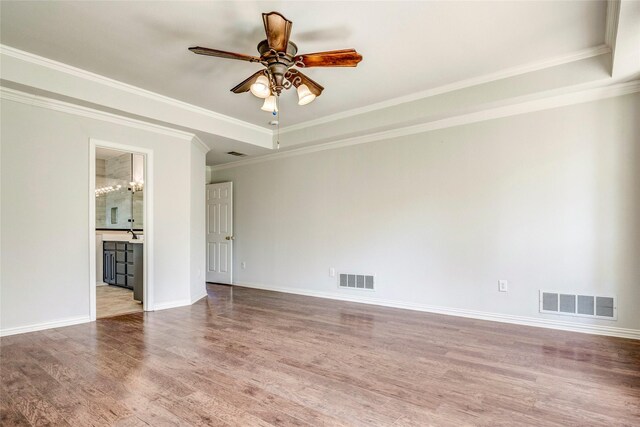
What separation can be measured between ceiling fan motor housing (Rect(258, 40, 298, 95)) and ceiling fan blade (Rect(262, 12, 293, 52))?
0.07 metres

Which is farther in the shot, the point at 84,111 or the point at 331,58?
the point at 84,111

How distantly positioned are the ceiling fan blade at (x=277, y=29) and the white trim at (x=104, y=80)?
88.1 inches

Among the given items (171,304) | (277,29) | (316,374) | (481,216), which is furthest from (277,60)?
(171,304)

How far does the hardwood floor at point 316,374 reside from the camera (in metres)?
1.98

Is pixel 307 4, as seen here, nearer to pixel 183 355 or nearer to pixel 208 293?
pixel 183 355

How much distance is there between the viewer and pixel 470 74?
3.63 m

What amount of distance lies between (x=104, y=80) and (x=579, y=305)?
215 inches

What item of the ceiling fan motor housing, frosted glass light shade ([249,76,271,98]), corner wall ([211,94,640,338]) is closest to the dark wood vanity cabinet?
corner wall ([211,94,640,338])

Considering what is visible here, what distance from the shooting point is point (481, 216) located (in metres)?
4.09

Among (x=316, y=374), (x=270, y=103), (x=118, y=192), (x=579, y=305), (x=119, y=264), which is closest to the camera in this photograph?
(x=316, y=374)

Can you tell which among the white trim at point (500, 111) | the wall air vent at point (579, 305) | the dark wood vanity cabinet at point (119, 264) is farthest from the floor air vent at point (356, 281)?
the dark wood vanity cabinet at point (119, 264)

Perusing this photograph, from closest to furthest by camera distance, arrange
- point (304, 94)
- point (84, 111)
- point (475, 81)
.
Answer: point (304, 94)
point (475, 81)
point (84, 111)

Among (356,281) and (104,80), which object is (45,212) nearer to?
(104,80)

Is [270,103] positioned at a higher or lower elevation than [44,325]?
higher
